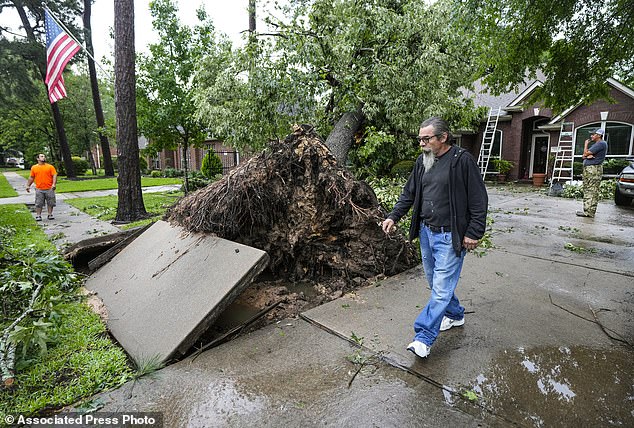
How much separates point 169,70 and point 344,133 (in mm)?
7559

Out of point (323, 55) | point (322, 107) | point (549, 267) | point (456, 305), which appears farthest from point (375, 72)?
point (456, 305)

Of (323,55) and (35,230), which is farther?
(323,55)

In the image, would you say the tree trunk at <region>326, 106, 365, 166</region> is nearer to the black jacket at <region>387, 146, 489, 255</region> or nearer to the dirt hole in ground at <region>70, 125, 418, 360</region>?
the dirt hole in ground at <region>70, 125, 418, 360</region>

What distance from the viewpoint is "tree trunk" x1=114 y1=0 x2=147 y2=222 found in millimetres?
8492

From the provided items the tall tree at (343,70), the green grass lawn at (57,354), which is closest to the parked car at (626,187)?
the tall tree at (343,70)

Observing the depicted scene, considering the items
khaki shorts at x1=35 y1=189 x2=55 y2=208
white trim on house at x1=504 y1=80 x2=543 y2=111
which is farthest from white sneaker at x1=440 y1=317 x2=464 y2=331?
white trim on house at x1=504 y1=80 x2=543 y2=111

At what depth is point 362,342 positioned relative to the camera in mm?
2957

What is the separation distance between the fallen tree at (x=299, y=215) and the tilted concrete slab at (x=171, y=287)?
423 mm

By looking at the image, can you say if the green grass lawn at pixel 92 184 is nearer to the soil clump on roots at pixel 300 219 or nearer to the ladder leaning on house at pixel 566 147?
the soil clump on roots at pixel 300 219

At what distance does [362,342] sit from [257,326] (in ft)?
3.33

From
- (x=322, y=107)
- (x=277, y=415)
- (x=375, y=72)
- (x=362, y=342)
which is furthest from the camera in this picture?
(x=322, y=107)

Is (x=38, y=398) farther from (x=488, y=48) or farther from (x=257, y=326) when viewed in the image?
(x=488, y=48)

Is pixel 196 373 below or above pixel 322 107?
below

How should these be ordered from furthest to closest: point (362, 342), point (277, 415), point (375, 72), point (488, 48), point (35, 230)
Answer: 1. point (375, 72)
2. point (35, 230)
3. point (488, 48)
4. point (362, 342)
5. point (277, 415)
